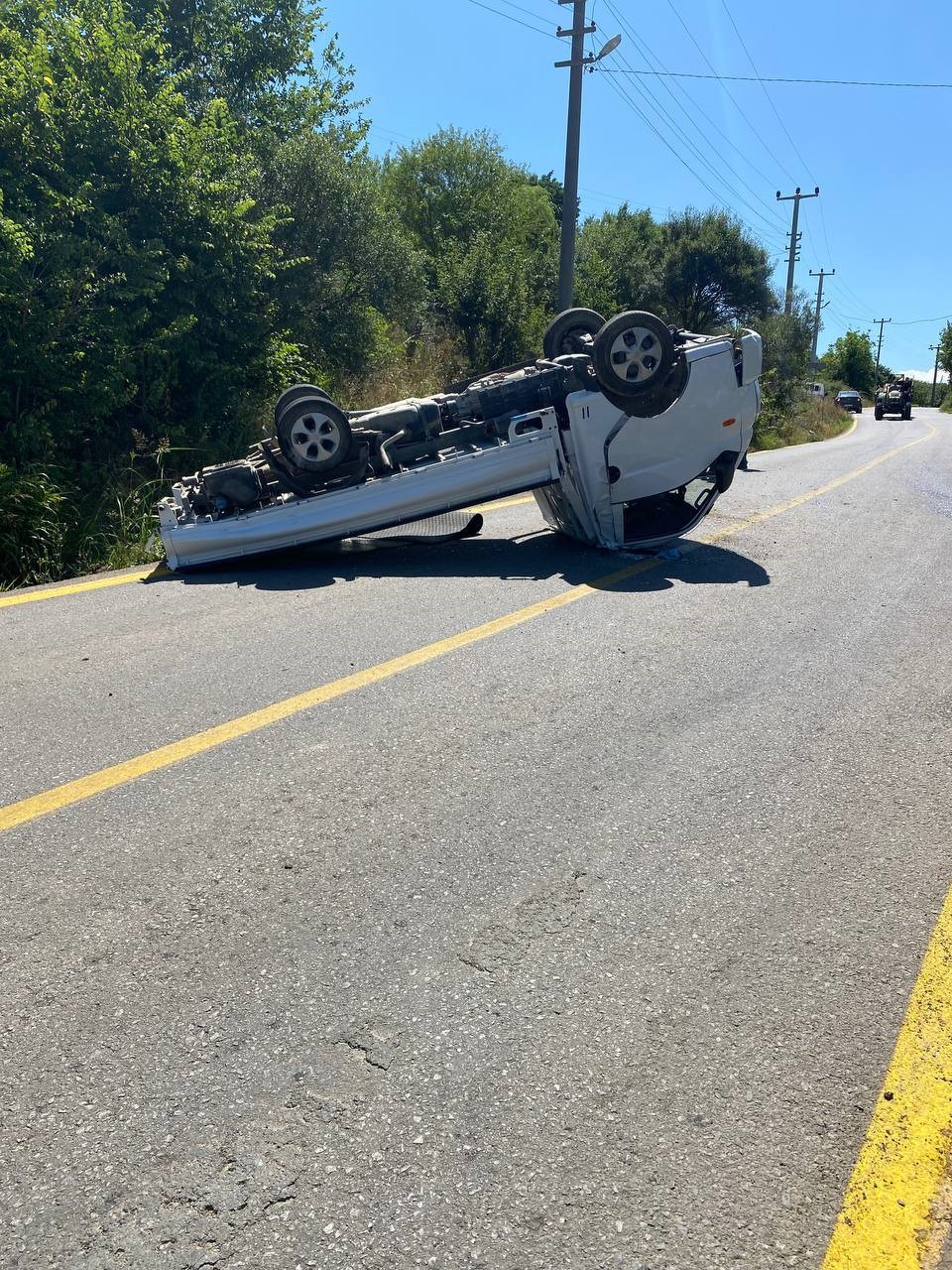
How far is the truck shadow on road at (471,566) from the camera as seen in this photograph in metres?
7.14

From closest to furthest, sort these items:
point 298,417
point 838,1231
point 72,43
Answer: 1. point 838,1231
2. point 298,417
3. point 72,43

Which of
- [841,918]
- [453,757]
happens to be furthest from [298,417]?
[841,918]

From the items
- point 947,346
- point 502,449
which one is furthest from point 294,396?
point 947,346

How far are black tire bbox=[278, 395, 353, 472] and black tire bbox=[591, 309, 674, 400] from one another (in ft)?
7.15

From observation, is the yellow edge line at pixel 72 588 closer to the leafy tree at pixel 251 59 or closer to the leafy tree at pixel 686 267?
the leafy tree at pixel 251 59

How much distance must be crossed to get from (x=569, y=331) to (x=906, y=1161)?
8.30 metres

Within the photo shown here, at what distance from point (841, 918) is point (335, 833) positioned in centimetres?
170

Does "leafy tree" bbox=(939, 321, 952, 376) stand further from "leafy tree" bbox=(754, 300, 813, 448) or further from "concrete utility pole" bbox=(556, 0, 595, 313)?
"concrete utility pole" bbox=(556, 0, 595, 313)

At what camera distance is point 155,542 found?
27.3ft

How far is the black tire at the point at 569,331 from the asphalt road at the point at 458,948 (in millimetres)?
4697

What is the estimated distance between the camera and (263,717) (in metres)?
4.20

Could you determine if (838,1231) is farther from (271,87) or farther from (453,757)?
(271,87)

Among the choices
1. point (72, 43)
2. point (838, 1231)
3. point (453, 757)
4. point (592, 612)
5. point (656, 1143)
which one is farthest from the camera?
point (72, 43)

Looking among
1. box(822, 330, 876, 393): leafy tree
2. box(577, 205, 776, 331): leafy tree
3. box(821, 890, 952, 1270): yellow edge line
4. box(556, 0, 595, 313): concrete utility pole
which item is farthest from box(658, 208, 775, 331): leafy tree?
box(822, 330, 876, 393): leafy tree
